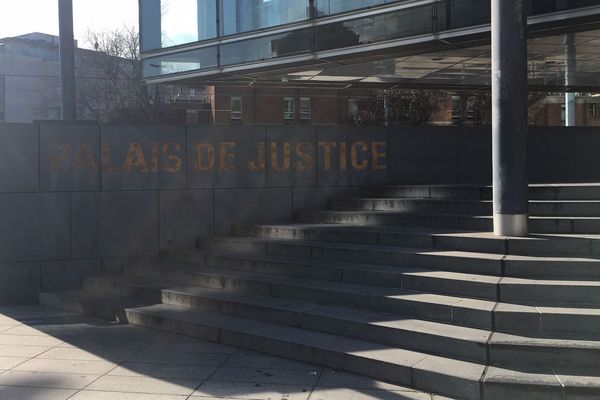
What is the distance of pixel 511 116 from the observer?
6.55 m

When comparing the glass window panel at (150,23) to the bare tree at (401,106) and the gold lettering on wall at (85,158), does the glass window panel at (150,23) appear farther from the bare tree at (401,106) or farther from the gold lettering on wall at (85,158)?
the bare tree at (401,106)

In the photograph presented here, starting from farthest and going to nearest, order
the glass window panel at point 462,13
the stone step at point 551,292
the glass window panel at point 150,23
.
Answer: the glass window panel at point 150,23 < the glass window panel at point 462,13 < the stone step at point 551,292

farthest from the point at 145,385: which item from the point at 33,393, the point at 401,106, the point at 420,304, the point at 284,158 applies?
the point at 401,106

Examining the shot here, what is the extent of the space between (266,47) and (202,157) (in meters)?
3.98

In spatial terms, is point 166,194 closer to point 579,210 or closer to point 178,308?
point 178,308

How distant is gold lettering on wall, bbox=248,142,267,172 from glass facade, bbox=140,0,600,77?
9.57 ft

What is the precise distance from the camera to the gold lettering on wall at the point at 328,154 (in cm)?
1007

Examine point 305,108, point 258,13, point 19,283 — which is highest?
point 305,108

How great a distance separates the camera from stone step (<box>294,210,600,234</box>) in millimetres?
6648

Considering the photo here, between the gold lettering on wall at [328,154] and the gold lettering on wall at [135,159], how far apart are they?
310 centimetres

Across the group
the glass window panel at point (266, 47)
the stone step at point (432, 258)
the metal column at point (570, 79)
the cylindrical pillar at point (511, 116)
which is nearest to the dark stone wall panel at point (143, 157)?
the stone step at point (432, 258)

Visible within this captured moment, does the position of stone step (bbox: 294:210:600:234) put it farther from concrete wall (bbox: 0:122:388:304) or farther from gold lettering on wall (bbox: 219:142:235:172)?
gold lettering on wall (bbox: 219:142:235:172)

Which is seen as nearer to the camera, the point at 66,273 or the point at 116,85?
the point at 66,273

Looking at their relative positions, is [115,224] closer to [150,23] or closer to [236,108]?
[150,23]
